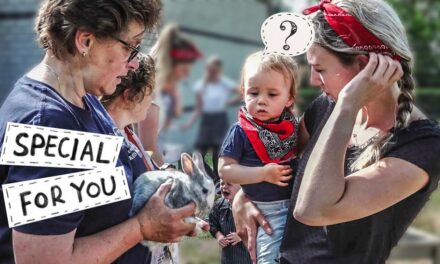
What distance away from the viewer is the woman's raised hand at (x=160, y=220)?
1.93 metres

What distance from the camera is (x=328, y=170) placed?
2.09 meters

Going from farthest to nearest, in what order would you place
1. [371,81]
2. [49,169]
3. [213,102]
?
[213,102] < [371,81] < [49,169]

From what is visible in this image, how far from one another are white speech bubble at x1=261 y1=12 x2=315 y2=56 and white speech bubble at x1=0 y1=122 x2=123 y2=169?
744 millimetres

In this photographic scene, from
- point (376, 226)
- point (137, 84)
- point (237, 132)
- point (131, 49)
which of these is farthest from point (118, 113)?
point (376, 226)

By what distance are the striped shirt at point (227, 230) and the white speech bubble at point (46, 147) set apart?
0.81 meters

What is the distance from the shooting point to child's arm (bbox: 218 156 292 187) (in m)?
2.46

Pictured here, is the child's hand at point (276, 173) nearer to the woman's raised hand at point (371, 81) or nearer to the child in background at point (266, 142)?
the child in background at point (266, 142)

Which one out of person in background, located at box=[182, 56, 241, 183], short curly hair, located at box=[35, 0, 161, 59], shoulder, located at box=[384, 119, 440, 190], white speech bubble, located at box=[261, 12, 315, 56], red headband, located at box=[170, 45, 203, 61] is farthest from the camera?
person in background, located at box=[182, 56, 241, 183]

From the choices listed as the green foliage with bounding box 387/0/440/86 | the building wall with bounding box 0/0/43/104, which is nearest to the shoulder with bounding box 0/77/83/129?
the building wall with bounding box 0/0/43/104

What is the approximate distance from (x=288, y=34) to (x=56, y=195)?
921mm

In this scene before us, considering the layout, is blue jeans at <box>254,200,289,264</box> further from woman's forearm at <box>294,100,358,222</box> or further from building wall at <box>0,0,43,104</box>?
building wall at <box>0,0,43,104</box>

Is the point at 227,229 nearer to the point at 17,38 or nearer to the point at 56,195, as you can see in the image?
the point at 56,195

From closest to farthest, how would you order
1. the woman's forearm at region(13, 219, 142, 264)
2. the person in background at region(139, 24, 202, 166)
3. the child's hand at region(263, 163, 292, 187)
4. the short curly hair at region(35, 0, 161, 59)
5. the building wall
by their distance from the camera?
1. the woman's forearm at region(13, 219, 142, 264)
2. the short curly hair at region(35, 0, 161, 59)
3. the child's hand at region(263, 163, 292, 187)
4. the person in background at region(139, 24, 202, 166)
5. the building wall

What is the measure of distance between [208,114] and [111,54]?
632 centimetres
